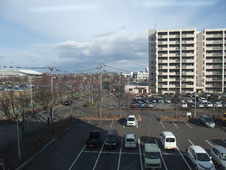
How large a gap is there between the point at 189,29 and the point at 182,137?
42.8 metres

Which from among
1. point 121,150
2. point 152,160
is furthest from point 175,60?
point 152,160

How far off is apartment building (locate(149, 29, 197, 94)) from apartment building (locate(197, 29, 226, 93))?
4.31 m

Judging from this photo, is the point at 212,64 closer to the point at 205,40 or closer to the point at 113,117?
the point at 205,40

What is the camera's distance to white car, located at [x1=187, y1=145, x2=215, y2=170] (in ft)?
32.7

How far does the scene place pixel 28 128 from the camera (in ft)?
65.2

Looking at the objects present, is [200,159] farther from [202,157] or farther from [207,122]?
[207,122]

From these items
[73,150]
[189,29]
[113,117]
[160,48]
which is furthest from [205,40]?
[73,150]

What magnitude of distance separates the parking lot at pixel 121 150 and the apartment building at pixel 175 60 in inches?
1283

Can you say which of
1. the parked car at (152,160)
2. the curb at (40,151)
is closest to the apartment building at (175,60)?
the curb at (40,151)

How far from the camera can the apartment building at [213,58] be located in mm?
51531

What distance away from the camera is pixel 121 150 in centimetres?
1365

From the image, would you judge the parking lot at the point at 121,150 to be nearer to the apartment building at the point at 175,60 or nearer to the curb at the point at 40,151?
the curb at the point at 40,151

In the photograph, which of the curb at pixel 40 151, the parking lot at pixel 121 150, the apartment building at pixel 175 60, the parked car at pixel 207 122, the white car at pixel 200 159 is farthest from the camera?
the apartment building at pixel 175 60

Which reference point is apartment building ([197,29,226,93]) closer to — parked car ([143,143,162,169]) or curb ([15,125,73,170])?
curb ([15,125,73,170])
